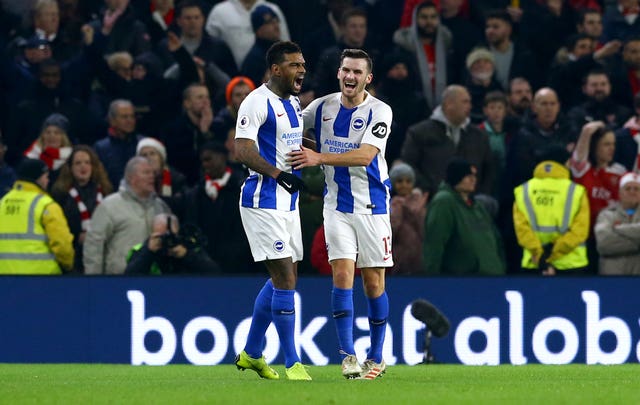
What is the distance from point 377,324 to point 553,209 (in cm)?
423

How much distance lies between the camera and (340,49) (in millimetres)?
18344

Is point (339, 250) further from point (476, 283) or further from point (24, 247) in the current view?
point (24, 247)

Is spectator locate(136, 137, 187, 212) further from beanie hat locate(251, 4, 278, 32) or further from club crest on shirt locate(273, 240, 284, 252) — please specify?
club crest on shirt locate(273, 240, 284, 252)

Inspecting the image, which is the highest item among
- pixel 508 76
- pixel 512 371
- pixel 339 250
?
pixel 508 76

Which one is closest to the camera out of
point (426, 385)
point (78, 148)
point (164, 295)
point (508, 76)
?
point (426, 385)

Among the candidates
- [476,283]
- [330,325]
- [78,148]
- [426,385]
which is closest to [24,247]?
[78,148]

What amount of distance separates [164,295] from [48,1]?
5.24 metres

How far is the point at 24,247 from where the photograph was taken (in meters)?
15.3

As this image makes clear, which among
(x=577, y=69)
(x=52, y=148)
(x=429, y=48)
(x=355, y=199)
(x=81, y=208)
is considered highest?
(x=429, y=48)

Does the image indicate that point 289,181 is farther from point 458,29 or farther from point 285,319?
point 458,29

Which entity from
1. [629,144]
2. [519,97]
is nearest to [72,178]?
[519,97]

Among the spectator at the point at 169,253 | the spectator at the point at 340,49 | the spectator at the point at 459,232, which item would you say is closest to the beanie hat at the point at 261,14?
the spectator at the point at 340,49

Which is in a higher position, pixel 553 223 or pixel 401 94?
pixel 401 94

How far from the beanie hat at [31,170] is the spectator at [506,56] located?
594cm
